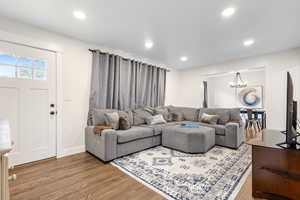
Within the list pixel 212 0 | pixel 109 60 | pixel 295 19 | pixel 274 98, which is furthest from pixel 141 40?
pixel 274 98

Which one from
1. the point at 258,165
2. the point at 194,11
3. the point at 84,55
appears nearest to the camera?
the point at 258,165

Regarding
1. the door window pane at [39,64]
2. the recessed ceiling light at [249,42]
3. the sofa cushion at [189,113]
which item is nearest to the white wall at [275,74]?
the recessed ceiling light at [249,42]

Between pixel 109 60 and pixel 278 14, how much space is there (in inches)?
134

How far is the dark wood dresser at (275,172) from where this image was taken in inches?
48.8

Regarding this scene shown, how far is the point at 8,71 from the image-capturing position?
2428mm

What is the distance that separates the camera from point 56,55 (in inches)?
115

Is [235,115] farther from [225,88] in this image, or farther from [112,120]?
[225,88]

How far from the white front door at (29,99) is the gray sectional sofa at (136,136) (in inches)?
31.7

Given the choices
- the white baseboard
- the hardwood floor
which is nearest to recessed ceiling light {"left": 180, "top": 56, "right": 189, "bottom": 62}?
the hardwood floor

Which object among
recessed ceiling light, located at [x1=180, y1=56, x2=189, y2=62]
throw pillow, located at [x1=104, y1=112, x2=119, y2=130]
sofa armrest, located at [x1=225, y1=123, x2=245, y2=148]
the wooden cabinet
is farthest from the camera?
recessed ceiling light, located at [x1=180, y1=56, x2=189, y2=62]

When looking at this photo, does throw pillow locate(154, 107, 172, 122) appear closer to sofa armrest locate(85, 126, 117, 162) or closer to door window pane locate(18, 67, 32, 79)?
sofa armrest locate(85, 126, 117, 162)

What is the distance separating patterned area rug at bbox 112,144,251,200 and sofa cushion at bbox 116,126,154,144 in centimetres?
35

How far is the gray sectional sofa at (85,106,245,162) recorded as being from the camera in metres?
2.66

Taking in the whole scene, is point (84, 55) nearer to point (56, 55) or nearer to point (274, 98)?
point (56, 55)
